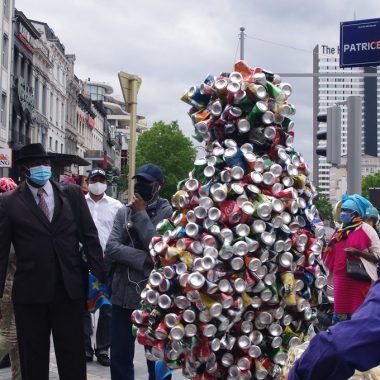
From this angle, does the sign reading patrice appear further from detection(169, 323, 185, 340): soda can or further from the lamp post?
detection(169, 323, 185, 340): soda can

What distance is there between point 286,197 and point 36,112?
49.8 metres

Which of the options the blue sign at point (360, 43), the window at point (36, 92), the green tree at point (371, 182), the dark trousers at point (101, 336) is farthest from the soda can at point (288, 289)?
the green tree at point (371, 182)

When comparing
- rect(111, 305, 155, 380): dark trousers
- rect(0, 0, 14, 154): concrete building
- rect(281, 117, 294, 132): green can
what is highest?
rect(0, 0, 14, 154): concrete building

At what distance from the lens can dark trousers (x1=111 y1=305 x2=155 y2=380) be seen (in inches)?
203

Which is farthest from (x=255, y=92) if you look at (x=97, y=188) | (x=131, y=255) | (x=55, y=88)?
(x=55, y=88)

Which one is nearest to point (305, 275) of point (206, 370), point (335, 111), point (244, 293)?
point (244, 293)

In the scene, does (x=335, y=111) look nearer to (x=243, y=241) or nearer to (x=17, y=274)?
(x=17, y=274)

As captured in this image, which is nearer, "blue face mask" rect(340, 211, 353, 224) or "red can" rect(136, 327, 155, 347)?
"red can" rect(136, 327, 155, 347)

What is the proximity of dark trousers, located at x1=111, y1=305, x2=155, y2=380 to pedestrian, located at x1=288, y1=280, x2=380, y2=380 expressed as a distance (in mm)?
3547

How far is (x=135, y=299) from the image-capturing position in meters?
5.09

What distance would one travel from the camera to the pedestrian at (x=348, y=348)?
5.32ft

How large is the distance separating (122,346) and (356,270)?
294 centimetres

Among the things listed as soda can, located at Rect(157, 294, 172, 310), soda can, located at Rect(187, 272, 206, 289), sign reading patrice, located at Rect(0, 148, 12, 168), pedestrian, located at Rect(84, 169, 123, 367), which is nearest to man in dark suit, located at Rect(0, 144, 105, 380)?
soda can, located at Rect(157, 294, 172, 310)

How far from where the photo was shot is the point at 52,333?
4914 mm
